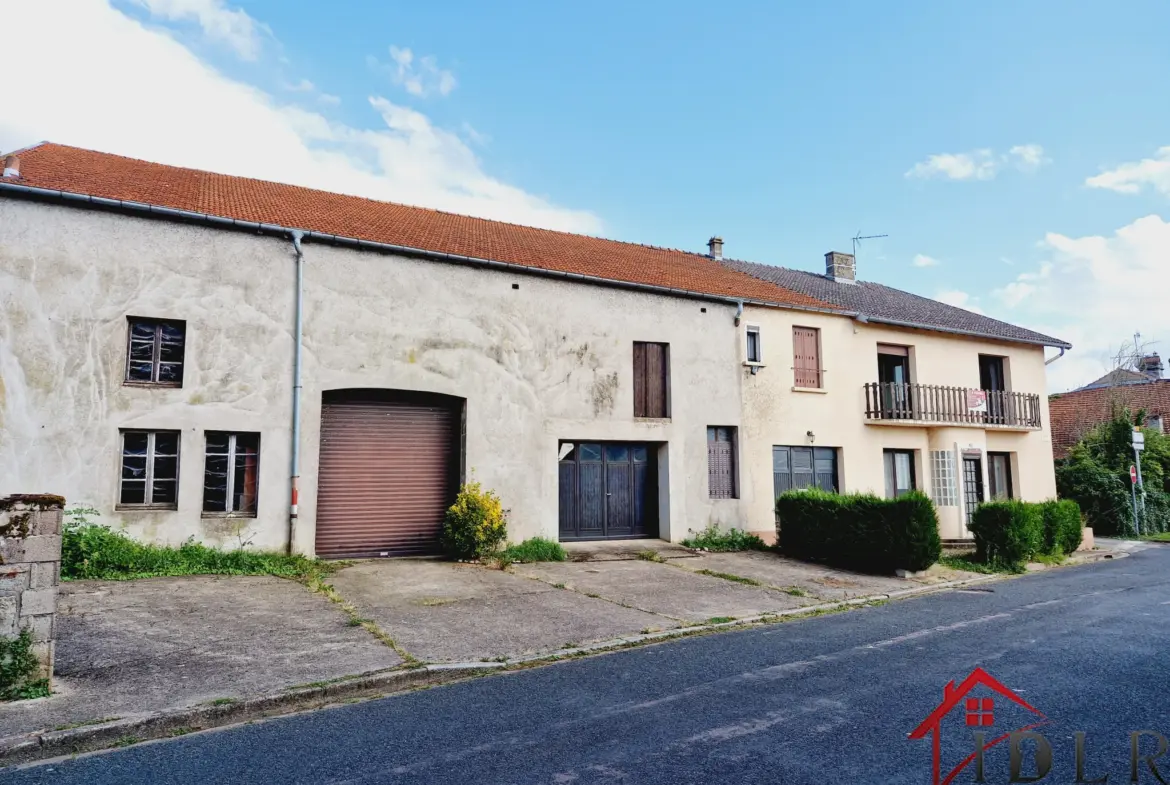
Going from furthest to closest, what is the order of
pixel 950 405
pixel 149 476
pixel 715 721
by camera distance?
1. pixel 950 405
2. pixel 149 476
3. pixel 715 721

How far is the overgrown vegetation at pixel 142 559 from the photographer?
384 inches

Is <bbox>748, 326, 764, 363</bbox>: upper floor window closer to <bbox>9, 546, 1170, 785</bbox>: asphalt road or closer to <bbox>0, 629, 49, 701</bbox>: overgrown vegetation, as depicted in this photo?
<bbox>9, 546, 1170, 785</bbox>: asphalt road

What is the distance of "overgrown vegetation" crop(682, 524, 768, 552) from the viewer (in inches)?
591

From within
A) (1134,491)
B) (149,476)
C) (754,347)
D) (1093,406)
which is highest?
(754,347)

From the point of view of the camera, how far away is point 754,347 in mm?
16969

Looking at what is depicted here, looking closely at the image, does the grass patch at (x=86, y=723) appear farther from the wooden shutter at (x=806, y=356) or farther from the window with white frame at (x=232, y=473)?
the wooden shutter at (x=806, y=356)

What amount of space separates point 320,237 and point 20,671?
27.2 ft

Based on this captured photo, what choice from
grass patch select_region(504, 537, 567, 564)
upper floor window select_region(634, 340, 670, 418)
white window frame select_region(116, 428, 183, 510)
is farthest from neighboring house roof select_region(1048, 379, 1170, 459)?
white window frame select_region(116, 428, 183, 510)

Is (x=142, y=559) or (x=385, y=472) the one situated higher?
(x=385, y=472)

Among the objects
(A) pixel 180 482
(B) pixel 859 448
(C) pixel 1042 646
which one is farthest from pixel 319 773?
(B) pixel 859 448

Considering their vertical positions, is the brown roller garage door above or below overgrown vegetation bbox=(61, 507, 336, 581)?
above

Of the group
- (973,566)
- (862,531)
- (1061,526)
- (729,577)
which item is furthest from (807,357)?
(729,577)

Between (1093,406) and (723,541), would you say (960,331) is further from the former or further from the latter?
(1093,406)

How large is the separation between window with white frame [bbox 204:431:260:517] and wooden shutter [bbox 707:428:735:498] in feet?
30.3
